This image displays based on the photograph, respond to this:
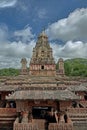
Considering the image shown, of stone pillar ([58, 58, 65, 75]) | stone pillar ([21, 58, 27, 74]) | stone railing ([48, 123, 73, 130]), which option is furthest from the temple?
stone pillar ([58, 58, 65, 75])

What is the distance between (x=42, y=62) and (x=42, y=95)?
2696cm

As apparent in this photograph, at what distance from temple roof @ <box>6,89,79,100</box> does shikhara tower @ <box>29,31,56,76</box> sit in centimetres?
2591

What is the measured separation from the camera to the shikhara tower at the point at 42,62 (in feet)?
140

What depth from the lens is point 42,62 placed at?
42531 millimetres

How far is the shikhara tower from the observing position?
42594 millimetres

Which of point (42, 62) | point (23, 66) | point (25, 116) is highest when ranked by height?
point (42, 62)

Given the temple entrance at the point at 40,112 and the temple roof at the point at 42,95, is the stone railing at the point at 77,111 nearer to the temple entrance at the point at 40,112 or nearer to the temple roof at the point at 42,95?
the temple entrance at the point at 40,112

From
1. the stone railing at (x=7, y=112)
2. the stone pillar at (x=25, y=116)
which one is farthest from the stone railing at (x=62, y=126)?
the stone railing at (x=7, y=112)

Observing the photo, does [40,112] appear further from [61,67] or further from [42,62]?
[61,67]

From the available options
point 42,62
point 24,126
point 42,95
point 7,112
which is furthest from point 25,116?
point 42,62

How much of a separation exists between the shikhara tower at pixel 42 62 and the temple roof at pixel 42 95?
25.9 meters

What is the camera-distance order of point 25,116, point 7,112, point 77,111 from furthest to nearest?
point 77,111 < point 7,112 < point 25,116

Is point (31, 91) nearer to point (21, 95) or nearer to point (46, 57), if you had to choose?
point (21, 95)

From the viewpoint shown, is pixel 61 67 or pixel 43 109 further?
pixel 61 67
